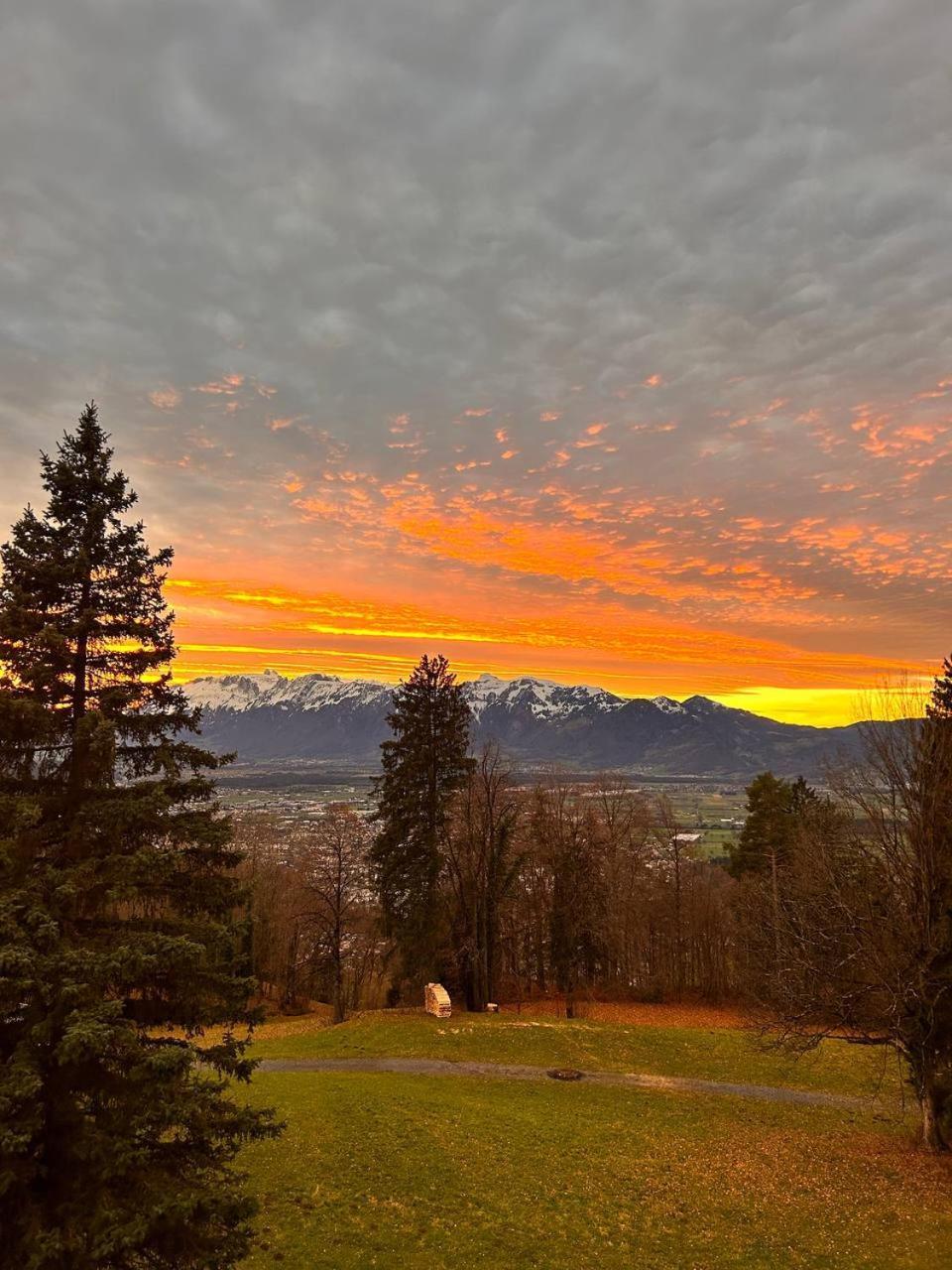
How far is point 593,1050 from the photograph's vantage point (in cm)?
3105

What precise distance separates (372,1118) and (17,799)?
57.2 ft

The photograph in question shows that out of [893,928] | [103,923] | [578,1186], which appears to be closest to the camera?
[103,923]

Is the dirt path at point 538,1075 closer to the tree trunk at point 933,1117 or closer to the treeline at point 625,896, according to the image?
the treeline at point 625,896

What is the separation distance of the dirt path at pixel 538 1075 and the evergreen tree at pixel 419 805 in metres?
7.95

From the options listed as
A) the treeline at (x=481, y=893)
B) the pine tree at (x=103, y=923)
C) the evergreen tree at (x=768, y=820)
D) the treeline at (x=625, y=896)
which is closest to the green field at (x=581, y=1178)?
the treeline at (x=625, y=896)

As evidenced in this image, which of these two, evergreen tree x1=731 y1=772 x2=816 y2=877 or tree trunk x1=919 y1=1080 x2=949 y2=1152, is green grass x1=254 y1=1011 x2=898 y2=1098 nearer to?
tree trunk x1=919 y1=1080 x2=949 y2=1152

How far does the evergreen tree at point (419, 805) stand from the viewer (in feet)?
119

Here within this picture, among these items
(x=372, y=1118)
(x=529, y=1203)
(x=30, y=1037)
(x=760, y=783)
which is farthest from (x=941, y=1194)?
(x=760, y=783)

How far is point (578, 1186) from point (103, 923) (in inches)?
573

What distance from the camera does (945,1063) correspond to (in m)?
18.4

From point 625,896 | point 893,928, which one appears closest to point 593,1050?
point 893,928

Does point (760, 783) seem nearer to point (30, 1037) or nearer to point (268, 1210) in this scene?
point (268, 1210)

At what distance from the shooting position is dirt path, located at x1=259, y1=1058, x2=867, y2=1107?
2598 cm

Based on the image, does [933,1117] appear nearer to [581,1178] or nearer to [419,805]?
[581,1178]
